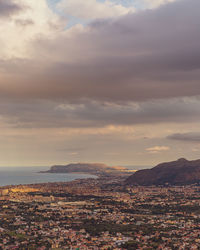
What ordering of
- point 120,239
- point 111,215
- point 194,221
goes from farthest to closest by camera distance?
point 111,215 → point 194,221 → point 120,239

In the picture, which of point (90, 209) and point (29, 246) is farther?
point (90, 209)

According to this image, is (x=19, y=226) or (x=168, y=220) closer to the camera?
(x=19, y=226)

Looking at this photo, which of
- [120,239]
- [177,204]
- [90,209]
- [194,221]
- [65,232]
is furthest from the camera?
[177,204]

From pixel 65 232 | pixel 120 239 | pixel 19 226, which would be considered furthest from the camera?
pixel 19 226

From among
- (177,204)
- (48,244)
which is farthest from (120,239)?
(177,204)

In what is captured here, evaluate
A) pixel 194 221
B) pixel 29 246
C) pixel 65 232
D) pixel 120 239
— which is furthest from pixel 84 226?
pixel 194 221

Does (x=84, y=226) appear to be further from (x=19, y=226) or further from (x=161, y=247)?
(x=161, y=247)

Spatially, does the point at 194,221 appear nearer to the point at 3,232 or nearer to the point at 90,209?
the point at 90,209

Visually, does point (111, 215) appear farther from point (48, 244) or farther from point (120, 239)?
point (48, 244)

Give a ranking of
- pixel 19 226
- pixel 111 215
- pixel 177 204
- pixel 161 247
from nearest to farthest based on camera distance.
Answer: pixel 161 247
pixel 19 226
pixel 111 215
pixel 177 204
